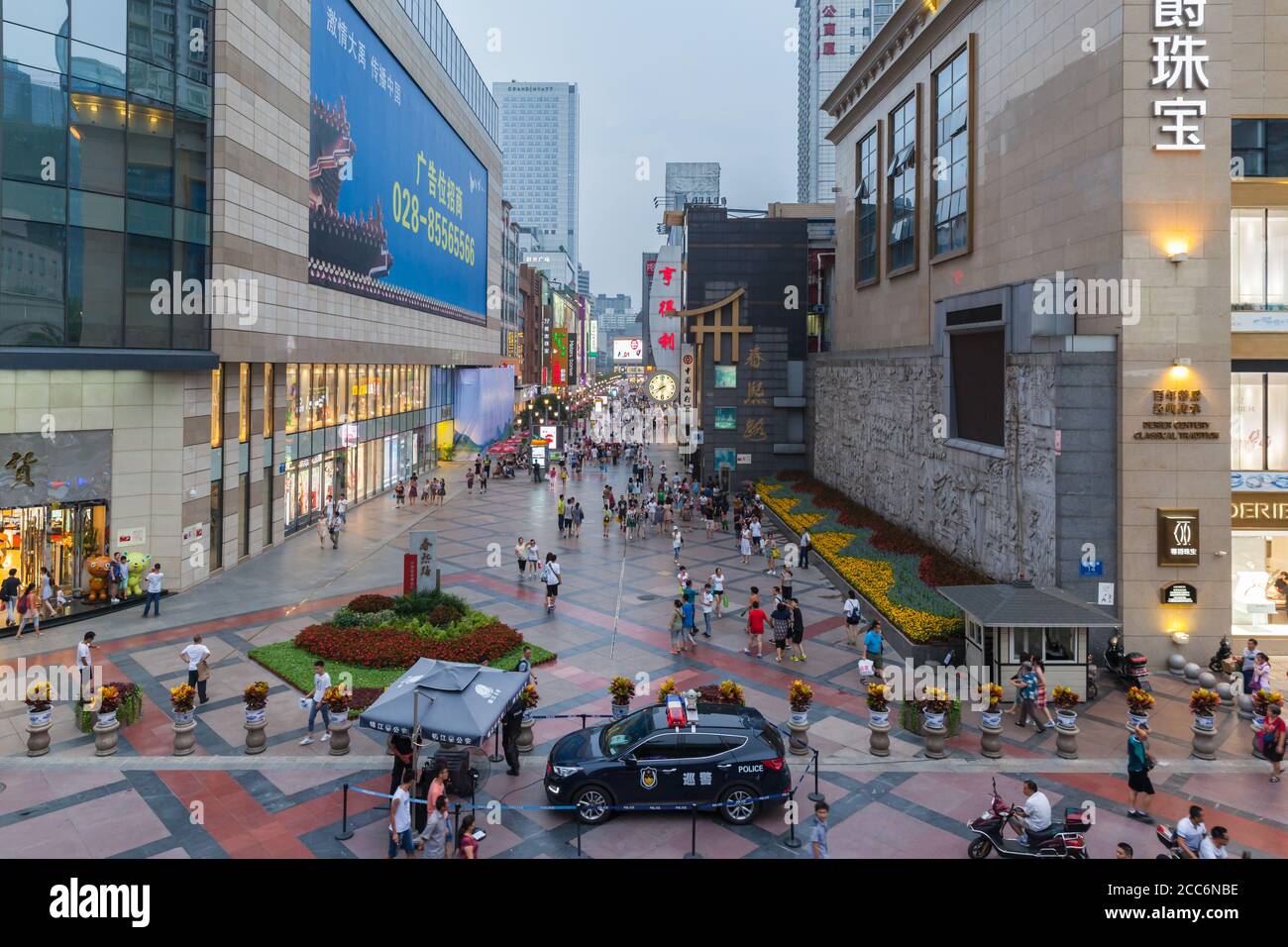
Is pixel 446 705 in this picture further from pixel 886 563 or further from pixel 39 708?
pixel 886 563

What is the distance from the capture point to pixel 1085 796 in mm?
13805

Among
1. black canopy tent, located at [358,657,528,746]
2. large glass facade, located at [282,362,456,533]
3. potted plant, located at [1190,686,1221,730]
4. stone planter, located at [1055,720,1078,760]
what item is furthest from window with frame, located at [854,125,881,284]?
black canopy tent, located at [358,657,528,746]

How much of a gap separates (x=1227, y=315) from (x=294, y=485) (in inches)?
1371

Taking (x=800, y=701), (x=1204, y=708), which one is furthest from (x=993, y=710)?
(x=1204, y=708)

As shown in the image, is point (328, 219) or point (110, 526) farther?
point (328, 219)

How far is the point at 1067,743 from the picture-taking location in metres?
15.4

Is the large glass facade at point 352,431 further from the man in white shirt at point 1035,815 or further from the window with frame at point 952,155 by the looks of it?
the man in white shirt at point 1035,815

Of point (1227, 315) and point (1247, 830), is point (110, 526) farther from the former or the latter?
point (1227, 315)

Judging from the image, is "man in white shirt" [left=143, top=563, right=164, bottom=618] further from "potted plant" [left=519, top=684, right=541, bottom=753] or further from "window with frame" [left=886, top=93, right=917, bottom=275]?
"window with frame" [left=886, top=93, right=917, bottom=275]

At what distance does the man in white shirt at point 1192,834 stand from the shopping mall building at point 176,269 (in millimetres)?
26429

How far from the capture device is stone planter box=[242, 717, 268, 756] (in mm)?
15148

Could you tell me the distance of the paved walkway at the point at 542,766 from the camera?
483 inches

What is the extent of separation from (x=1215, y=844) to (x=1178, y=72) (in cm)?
1781
